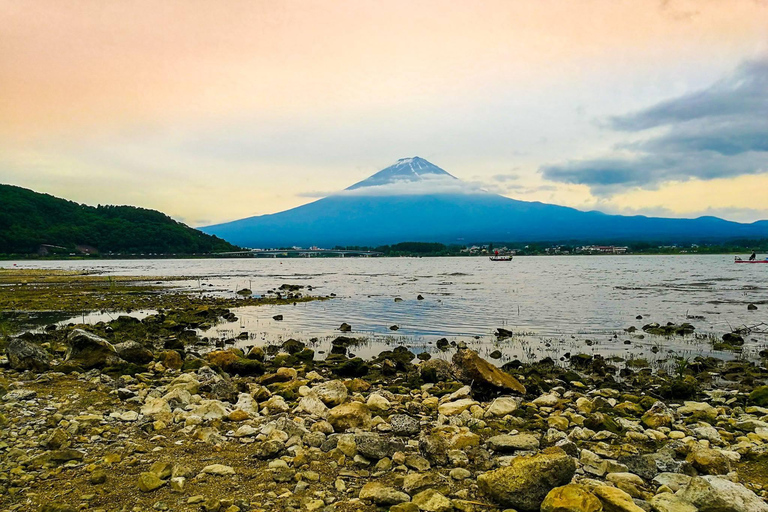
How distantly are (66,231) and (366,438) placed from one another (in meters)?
196

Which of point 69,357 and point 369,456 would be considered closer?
point 369,456

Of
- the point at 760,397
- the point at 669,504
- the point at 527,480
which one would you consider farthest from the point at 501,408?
the point at 760,397

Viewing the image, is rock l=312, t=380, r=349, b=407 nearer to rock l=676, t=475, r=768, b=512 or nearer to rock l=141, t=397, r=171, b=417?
rock l=141, t=397, r=171, b=417

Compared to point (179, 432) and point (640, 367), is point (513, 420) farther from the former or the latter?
point (640, 367)

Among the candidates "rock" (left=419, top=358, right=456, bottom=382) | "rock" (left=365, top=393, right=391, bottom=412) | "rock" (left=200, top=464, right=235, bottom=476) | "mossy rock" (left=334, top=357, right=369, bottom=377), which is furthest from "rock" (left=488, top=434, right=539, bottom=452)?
"mossy rock" (left=334, top=357, right=369, bottom=377)

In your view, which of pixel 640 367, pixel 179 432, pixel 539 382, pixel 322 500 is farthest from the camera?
pixel 640 367

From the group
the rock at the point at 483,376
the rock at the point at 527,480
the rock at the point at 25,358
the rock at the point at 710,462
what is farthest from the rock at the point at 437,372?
the rock at the point at 25,358

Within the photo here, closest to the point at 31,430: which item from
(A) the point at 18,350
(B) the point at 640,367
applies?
(A) the point at 18,350

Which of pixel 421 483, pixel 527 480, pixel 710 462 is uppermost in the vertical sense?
pixel 527 480

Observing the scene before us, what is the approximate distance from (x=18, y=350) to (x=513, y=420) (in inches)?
454

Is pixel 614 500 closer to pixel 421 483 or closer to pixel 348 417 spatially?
pixel 421 483

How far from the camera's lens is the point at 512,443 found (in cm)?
759

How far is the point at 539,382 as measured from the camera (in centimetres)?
1270

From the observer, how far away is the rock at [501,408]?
945 centimetres
